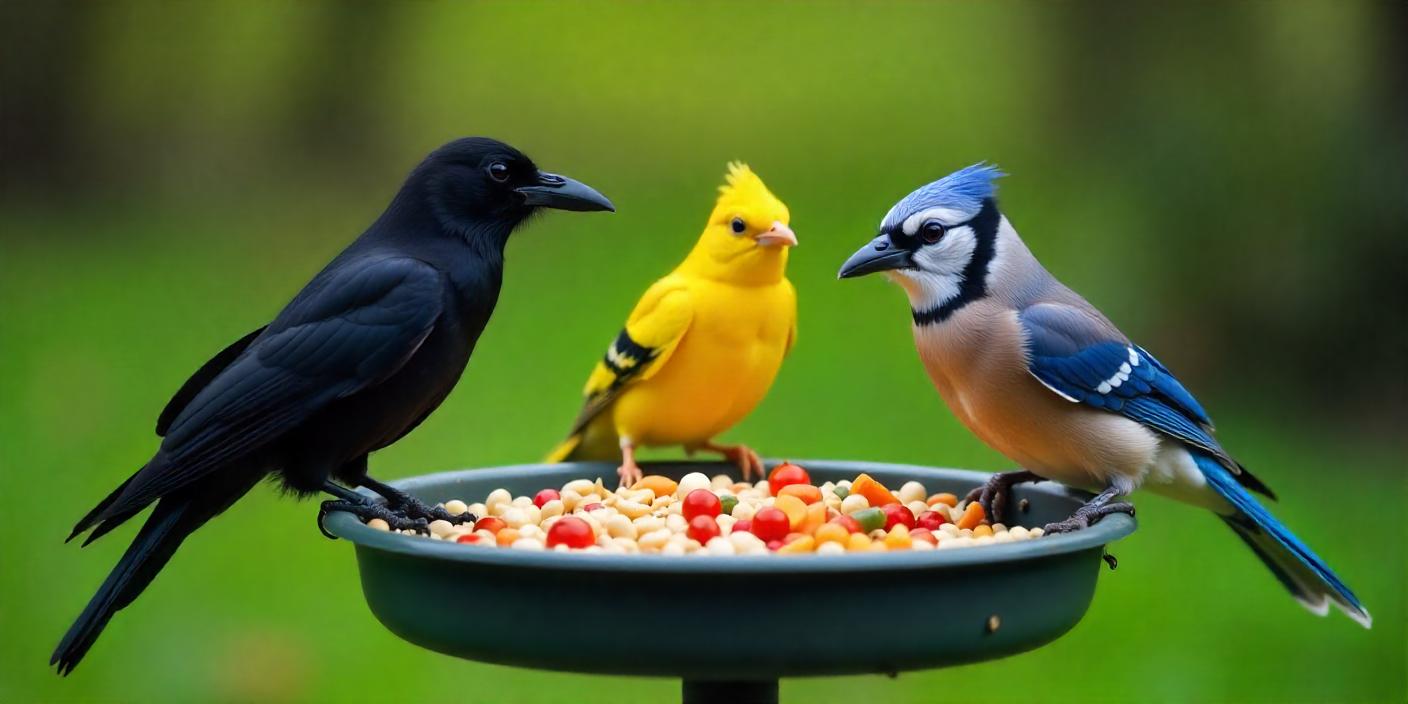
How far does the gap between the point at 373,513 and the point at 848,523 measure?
36.7 inches

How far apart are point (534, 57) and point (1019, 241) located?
238 inches

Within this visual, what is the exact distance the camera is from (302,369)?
2889 millimetres

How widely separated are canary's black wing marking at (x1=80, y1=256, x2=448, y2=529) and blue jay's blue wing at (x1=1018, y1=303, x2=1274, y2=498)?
1.24 metres

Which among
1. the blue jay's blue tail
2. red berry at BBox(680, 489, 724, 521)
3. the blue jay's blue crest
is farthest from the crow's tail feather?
the blue jay's blue tail

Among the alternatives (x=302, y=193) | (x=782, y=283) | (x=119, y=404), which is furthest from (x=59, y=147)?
(x=782, y=283)

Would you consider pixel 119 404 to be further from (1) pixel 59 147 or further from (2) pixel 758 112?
(2) pixel 758 112

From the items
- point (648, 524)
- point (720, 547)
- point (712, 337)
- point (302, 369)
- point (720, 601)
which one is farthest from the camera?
point (712, 337)

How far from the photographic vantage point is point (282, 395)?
287cm

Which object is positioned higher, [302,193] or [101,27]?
[101,27]

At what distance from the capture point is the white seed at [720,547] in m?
→ 2.50

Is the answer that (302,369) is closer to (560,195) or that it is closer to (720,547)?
(560,195)

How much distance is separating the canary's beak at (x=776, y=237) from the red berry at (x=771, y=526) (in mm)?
1127

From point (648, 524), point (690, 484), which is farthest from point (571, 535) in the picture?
point (690, 484)

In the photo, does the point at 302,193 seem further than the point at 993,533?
Yes
